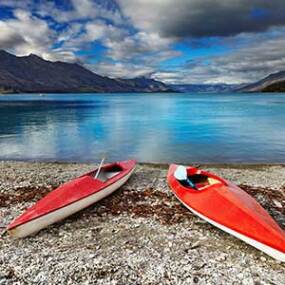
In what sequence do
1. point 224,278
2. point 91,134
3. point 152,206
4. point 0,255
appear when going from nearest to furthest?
point 224,278
point 0,255
point 152,206
point 91,134

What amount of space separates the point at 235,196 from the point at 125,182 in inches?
203

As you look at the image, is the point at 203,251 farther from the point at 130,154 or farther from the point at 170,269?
the point at 130,154

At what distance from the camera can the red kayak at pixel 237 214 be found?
266 inches

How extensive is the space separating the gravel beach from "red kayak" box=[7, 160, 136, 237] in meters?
0.26

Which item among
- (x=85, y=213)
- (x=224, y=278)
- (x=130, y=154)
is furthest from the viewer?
(x=130, y=154)

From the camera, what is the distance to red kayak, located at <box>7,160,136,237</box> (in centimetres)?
784

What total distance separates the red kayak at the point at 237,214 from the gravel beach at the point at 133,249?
13.8 inches

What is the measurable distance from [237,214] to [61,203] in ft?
15.7

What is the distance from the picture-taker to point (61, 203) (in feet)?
28.6

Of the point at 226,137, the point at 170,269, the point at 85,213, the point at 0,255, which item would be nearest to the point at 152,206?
the point at 85,213

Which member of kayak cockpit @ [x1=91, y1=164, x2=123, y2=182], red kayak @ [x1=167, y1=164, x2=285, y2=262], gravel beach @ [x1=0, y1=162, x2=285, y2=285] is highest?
red kayak @ [x1=167, y1=164, x2=285, y2=262]

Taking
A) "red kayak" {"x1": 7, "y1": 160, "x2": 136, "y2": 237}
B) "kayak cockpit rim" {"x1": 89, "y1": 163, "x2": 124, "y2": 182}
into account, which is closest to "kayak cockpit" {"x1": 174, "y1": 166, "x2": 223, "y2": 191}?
"red kayak" {"x1": 7, "y1": 160, "x2": 136, "y2": 237}

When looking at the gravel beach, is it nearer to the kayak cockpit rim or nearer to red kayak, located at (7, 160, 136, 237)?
red kayak, located at (7, 160, 136, 237)

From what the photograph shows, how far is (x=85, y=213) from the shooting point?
948 cm
